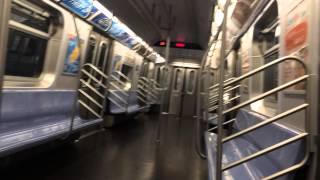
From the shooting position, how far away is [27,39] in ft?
12.9

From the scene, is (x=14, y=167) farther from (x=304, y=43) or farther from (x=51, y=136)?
(x=304, y=43)

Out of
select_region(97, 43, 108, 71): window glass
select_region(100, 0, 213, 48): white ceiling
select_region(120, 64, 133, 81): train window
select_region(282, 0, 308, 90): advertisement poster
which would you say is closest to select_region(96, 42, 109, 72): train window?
select_region(97, 43, 108, 71): window glass

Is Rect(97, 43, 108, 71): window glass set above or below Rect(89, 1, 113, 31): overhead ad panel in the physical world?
below

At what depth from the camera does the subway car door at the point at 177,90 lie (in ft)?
44.4

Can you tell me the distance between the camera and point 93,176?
12.3 ft

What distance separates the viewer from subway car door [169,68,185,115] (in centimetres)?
1355

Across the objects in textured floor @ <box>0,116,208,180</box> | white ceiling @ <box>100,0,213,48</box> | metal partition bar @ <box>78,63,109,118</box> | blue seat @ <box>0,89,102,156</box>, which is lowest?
textured floor @ <box>0,116,208,180</box>

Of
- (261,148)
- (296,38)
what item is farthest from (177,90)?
(296,38)

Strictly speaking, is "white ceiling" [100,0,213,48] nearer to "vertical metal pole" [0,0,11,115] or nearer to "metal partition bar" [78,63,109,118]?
"metal partition bar" [78,63,109,118]

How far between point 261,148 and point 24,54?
3048 millimetres

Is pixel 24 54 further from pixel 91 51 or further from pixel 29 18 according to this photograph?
pixel 91 51

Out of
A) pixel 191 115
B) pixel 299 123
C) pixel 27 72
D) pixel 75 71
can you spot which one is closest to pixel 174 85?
pixel 191 115

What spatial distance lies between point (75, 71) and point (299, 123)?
13.0 feet

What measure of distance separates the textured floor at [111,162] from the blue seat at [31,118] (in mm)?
428
